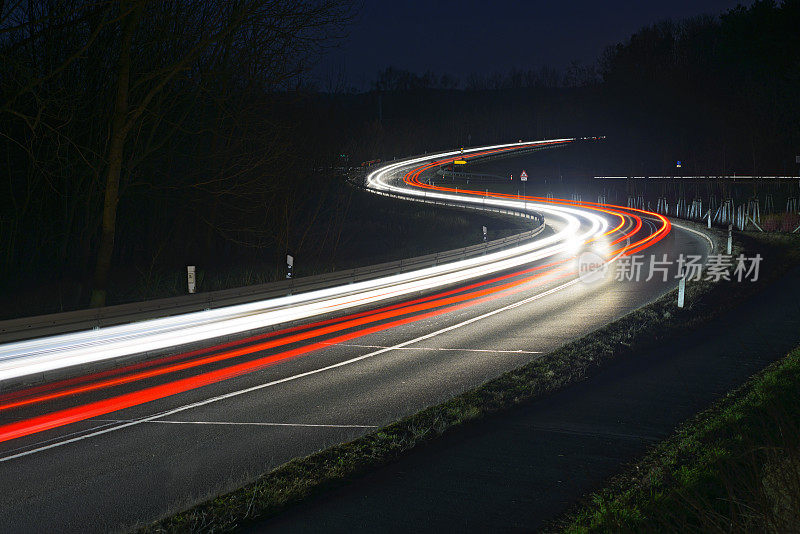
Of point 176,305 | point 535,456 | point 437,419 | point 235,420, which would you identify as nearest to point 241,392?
point 235,420

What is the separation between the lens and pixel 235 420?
9688mm

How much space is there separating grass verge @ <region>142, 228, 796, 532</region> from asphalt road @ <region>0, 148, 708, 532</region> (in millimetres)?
409

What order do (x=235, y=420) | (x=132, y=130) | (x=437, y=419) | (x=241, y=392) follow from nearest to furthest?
1. (x=437, y=419)
2. (x=235, y=420)
3. (x=241, y=392)
4. (x=132, y=130)

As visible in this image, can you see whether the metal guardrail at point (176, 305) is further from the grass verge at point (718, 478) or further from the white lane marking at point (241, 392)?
the grass verge at point (718, 478)

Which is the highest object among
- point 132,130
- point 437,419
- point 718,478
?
point 132,130

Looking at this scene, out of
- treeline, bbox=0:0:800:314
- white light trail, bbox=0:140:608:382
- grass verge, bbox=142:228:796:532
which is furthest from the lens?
treeline, bbox=0:0:800:314

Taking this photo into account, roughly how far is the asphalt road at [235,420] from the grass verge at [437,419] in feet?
1.34

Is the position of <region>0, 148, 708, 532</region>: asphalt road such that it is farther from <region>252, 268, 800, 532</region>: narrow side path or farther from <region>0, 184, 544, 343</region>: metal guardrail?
<region>0, 184, 544, 343</region>: metal guardrail

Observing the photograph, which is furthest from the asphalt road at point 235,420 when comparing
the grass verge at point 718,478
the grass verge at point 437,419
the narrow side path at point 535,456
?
the grass verge at point 718,478

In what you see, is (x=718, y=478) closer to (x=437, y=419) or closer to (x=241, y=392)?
(x=437, y=419)

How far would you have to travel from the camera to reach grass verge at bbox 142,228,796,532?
664 centimetres

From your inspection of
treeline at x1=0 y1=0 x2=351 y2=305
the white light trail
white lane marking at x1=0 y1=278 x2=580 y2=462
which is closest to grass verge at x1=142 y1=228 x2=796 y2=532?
white lane marking at x1=0 y1=278 x2=580 y2=462

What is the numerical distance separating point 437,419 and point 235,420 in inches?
109

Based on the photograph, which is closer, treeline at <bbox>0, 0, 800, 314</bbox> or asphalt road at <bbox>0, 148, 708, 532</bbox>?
asphalt road at <bbox>0, 148, 708, 532</bbox>
